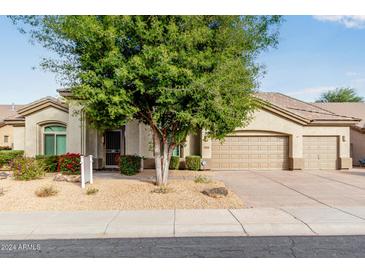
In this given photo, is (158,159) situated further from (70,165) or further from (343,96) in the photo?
(343,96)

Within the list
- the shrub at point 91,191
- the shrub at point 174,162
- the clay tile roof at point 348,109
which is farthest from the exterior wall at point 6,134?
the clay tile roof at point 348,109

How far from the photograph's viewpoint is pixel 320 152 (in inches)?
768

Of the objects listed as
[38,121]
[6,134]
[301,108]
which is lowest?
[6,134]

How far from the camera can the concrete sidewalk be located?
652 centimetres

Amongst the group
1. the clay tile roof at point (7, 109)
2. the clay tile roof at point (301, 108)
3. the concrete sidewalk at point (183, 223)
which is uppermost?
the clay tile roof at point (7, 109)

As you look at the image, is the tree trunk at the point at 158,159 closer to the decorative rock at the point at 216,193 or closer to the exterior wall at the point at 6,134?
the decorative rock at the point at 216,193

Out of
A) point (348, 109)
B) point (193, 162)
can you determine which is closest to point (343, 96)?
point (348, 109)

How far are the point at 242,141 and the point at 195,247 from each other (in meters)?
14.3

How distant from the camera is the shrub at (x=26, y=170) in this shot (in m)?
13.0

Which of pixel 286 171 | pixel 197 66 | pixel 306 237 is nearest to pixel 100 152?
pixel 197 66

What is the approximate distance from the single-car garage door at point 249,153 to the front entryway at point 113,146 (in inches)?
252

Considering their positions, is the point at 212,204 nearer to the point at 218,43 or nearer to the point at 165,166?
the point at 165,166

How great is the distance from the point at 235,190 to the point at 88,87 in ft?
23.3

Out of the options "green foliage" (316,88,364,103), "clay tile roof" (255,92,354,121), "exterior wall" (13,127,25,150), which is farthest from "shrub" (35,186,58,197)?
"green foliage" (316,88,364,103)
